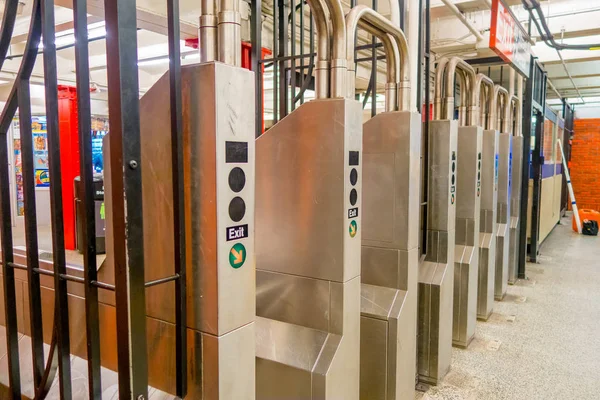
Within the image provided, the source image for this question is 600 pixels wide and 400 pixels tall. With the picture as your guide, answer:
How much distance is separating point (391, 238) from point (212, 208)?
1243 mm

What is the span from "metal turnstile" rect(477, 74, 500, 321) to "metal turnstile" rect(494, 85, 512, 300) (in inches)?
21.0

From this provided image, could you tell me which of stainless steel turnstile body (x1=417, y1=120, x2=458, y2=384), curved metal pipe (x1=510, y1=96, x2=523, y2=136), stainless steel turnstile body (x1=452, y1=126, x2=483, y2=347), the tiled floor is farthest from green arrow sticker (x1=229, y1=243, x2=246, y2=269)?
curved metal pipe (x1=510, y1=96, x2=523, y2=136)

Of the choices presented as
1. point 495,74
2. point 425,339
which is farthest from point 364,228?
point 495,74

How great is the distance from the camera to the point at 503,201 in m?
4.59

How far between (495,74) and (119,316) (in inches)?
329

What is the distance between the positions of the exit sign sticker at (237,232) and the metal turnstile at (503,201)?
12.5ft

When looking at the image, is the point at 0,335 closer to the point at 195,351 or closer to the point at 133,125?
the point at 195,351

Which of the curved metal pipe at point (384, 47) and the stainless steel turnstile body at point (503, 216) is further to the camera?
the stainless steel turnstile body at point (503, 216)

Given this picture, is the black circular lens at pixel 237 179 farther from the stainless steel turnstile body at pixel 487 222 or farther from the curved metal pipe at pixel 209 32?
the stainless steel turnstile body at pixel 487 222

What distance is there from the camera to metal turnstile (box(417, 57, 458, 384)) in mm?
2699

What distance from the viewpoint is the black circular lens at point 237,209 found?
3.93 ft

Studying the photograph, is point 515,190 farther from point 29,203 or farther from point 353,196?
point 29,203

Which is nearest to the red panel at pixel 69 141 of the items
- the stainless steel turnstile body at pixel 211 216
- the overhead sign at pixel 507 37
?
the overhead sign at pixel 507 37

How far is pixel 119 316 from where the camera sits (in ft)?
3.51
